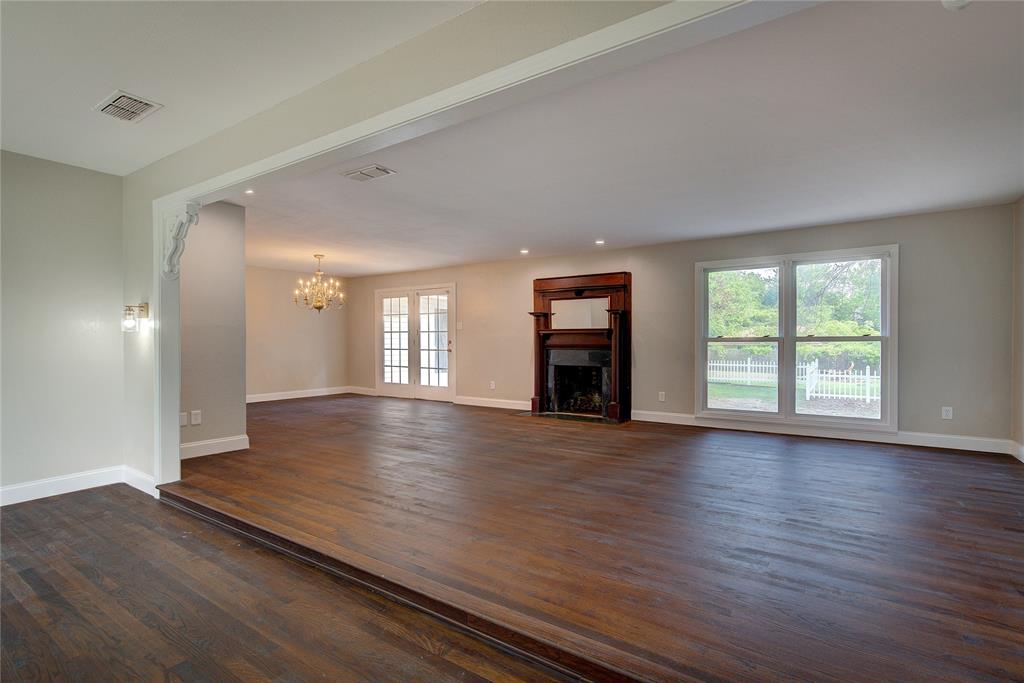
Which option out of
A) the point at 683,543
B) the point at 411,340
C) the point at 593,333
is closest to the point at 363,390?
the point at 411,340

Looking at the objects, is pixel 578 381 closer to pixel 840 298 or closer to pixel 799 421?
pixel 799 421

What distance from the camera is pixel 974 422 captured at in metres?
5.01

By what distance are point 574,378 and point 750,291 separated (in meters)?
2.76

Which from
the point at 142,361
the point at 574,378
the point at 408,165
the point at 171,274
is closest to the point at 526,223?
the point at 408,165

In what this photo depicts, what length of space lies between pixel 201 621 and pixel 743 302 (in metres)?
6.21

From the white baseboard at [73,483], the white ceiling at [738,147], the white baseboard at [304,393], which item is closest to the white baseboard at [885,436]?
the white ceiling at [738,147]

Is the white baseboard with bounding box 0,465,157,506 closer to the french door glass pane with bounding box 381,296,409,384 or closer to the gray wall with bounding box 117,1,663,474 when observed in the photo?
the gray wall with bounding box 117,1,663,474

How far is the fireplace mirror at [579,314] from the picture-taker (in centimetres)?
733

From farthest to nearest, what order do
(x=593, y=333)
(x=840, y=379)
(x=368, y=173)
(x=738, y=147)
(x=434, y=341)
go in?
1. (x=434, y=341)
2. (x=593, y=333)
3. (x=840, y=379)
4. (x=368, y=173)
5. (x=738, y=147)

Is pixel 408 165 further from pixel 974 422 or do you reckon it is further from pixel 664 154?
pixel 974 422

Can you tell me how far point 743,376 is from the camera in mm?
6266

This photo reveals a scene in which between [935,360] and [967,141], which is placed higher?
[967,141]

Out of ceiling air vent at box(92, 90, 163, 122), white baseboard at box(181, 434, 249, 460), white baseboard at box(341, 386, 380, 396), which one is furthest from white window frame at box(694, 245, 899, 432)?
white baseboard at box(341, 386, 380, 396)

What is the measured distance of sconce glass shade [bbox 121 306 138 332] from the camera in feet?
13.0
